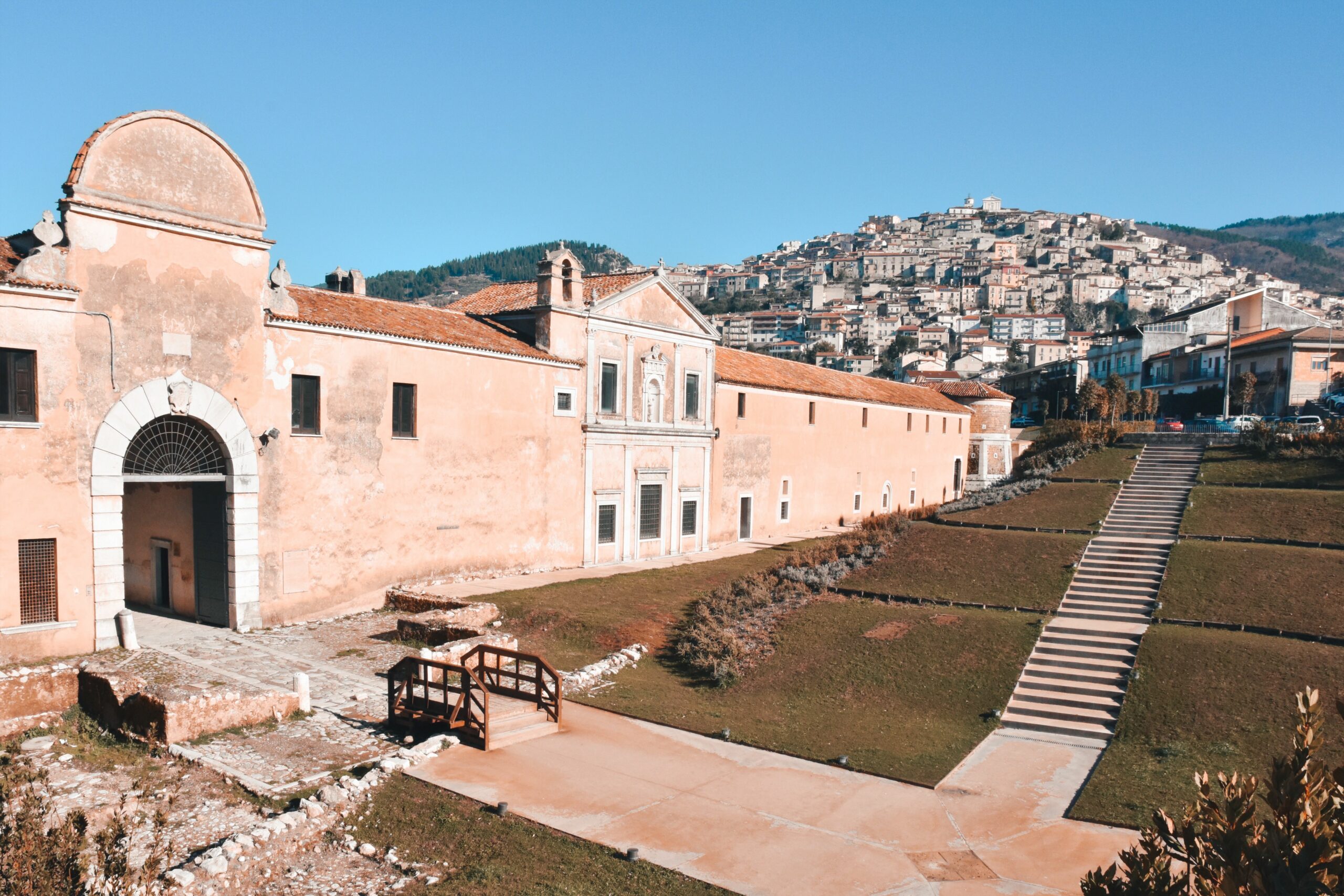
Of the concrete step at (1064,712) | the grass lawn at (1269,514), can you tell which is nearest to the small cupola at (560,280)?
the concrete step at (1064,712)

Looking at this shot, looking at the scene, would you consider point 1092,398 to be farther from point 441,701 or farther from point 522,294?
point 441,701

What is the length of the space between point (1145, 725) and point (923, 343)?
576 ft

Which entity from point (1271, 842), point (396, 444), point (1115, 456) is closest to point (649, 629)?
point (396, 444)

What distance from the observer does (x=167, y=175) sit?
21.9 m

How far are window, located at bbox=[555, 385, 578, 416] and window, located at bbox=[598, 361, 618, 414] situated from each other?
5.01 ft

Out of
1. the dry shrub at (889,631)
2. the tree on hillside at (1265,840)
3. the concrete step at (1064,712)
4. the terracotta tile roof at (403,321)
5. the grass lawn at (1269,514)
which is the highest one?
the terracotta tile roof at (403,321)

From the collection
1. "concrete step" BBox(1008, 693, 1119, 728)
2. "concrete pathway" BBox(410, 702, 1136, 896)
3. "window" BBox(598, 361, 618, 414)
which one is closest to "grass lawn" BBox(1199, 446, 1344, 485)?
"concrete step" BBox(1008, 693, 1119, 728)

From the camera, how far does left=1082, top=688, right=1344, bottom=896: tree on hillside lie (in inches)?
205

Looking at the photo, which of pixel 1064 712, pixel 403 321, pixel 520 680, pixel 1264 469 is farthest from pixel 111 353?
pixel 1264 469

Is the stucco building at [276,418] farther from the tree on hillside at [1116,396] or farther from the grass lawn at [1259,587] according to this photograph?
the tree on hillside at [1116,396]

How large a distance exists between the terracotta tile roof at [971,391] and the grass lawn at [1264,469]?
83.6 feet

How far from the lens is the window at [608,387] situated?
35291 mm

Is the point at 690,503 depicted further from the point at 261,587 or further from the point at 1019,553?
the point at 261,587

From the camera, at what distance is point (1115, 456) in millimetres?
43125
